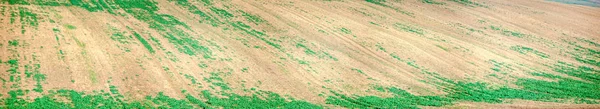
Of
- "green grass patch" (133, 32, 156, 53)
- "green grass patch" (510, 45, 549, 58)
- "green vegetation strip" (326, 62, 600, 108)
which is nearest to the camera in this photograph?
"green vegetation strip" (326, 62, 600, 108)

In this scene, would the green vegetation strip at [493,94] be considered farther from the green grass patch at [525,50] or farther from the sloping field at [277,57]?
the green grass patch at [525,50]

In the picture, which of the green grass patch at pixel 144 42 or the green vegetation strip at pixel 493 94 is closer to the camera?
the green vegetation strip at pixel 493 94

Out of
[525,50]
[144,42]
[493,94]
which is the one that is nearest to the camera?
[493,94]

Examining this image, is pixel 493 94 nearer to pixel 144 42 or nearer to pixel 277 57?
pixel 277 57

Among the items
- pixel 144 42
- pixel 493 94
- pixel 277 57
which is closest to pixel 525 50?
pixel 493 94

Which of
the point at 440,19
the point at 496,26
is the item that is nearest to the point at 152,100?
the point at 440,19

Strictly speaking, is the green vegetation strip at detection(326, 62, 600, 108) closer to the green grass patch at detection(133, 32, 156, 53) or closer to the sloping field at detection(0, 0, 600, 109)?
the sloping field at detection(0, 0, 600, 109)

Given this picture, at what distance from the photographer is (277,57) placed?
65.1 feet

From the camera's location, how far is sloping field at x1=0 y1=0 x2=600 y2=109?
15102 mm

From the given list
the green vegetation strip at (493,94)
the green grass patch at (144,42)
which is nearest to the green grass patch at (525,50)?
the green vegetation strip at (493,94)

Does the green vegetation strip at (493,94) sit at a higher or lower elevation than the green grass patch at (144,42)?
higher

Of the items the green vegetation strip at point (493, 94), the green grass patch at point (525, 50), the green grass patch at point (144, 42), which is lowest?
the green grass patch at point (144, 42)

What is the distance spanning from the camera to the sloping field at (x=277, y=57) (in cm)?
1510

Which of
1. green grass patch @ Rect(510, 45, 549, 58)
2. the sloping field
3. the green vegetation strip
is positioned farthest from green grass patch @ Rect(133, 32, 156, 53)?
green grass patch @ Rect(510, 45, 549, 58)
